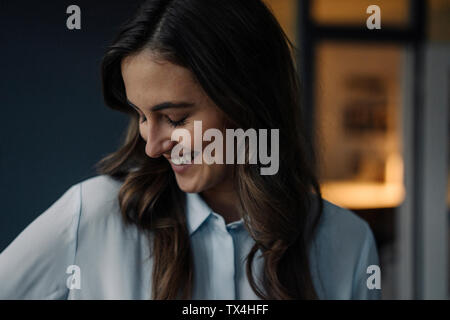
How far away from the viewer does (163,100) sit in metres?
0.35

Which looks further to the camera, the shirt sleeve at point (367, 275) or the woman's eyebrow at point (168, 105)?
the shirt sleeve at point (367, 275)

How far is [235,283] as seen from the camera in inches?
17.1

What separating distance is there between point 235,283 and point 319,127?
18cm

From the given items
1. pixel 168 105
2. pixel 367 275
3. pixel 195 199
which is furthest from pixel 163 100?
pixel 367 275

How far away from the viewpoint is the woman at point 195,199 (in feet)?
1.17

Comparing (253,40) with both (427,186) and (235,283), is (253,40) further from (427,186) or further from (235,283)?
(427,186)

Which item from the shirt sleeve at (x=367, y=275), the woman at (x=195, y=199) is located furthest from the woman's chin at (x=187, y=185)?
the shirt sleeve at (x=367, y=275)

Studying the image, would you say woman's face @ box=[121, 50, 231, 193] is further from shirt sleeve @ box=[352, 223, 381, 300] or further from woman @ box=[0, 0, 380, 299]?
shirt sleeve @ box=[352, 223, 381, 300]

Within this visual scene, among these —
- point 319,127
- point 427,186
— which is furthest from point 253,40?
point 427,186

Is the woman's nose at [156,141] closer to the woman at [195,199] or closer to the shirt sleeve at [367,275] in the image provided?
the woman at [195,199]

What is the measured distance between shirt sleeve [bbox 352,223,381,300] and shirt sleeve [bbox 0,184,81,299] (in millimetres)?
273

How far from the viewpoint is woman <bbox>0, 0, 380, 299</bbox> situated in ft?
1.17

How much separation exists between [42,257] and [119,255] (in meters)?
0.07

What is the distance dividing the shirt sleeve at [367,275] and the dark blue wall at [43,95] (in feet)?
0.91
